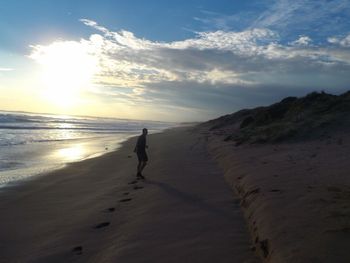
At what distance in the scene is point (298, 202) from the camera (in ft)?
21.6

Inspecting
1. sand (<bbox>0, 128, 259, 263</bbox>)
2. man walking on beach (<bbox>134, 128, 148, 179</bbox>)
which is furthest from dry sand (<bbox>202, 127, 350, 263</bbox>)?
man walking on beach (<bbox>134, 128, 148, 179</bbox>)

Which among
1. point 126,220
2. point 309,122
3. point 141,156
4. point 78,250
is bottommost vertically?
point 78,250

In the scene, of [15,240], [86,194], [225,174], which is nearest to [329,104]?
[225,174]

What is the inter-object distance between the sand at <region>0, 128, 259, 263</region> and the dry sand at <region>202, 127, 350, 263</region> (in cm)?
37

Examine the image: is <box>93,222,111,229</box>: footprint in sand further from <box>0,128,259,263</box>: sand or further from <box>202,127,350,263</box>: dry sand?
<box>202,127,350,263</box>: dry sand

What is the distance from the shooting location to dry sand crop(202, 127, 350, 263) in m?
4.81

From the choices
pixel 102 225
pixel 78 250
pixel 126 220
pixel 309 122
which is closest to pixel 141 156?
pixel 126 220

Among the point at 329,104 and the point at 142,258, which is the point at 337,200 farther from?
the point at 329,104

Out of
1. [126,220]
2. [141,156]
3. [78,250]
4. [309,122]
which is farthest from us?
[309,122]

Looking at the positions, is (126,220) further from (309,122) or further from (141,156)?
(309,122)

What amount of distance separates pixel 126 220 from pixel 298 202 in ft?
10.6

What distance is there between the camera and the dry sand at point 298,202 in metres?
4.81

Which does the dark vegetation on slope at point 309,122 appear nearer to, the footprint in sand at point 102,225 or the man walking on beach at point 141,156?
the man walking on beach at point 141,156

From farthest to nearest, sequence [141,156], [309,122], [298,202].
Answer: [309,122] < [141,156] < [298,202]
